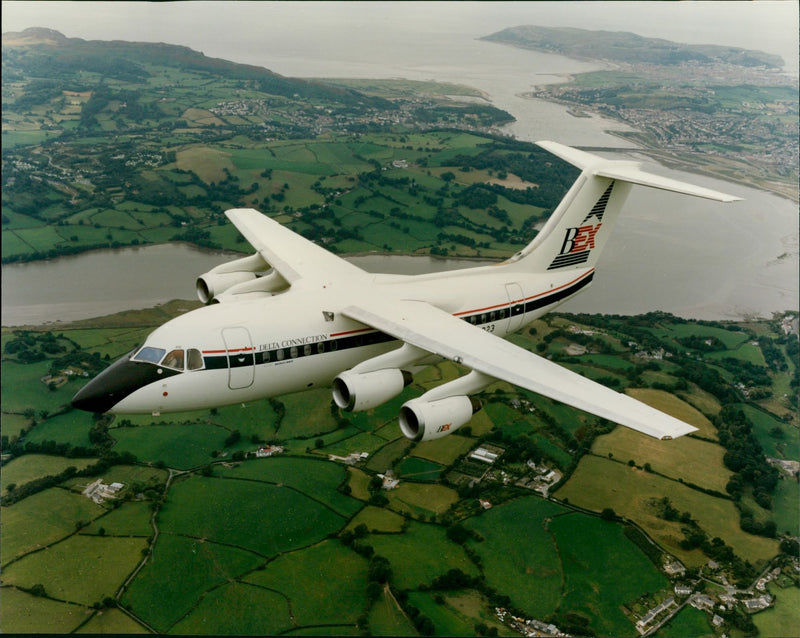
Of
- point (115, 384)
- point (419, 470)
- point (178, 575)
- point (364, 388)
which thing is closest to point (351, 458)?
point (419, 470)

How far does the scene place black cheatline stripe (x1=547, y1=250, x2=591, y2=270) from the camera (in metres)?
21.5

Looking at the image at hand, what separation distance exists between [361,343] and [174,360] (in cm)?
498

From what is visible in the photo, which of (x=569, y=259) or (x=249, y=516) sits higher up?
(x=569, y=259)

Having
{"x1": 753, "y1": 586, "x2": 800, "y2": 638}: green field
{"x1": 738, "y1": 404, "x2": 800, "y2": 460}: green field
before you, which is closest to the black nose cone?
{"x1": 753, "y1": 586, "x2": 800, "y2": 638}: green field

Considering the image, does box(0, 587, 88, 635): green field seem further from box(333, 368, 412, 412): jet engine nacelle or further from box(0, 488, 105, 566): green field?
box(333, 368, 412, 412): jet engine nacelle

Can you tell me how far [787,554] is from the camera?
22125mm

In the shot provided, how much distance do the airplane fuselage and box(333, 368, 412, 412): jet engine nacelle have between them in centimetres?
156

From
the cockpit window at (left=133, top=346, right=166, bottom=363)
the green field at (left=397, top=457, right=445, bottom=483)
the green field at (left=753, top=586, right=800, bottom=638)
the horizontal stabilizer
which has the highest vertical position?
the horizontal stabilizer

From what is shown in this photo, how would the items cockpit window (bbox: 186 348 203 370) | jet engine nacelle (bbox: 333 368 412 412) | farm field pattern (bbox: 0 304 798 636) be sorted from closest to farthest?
1. cockpit window (bbox: 186 348 203 370)
2. jet engine nacelle (bbox: 333 368 412 412)
3. farm field pattern (bbox: 0 304 798 636)

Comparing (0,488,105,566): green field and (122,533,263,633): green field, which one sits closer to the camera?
(122,533,263,633): green field

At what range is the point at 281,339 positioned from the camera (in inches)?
621

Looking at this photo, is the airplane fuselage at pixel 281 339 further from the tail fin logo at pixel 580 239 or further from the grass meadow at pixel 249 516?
the grass meadow at pixel 249 516

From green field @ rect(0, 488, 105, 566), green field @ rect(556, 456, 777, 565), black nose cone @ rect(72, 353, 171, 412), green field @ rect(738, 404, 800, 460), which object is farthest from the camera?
green field @ rect(738, 404, 800, 460)

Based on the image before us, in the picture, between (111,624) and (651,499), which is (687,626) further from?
(111,624)
